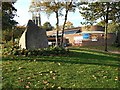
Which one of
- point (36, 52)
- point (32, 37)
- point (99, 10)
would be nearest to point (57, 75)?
point (36, 52)

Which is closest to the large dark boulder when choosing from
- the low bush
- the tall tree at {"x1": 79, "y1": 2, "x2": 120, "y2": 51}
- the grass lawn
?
the low bush

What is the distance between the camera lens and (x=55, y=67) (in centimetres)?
1182

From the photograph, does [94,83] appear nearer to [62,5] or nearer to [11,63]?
[11,63]

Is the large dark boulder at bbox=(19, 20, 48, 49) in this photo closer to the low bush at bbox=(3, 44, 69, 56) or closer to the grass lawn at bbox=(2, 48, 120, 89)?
the low bush at bbox=(3, 44, 69, 56)

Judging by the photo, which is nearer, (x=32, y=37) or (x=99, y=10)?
(x=32, y=37)

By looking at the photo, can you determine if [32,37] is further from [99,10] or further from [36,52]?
[99,10]

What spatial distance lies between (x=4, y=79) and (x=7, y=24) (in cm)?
3081

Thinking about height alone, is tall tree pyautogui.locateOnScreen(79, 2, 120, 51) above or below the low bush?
above

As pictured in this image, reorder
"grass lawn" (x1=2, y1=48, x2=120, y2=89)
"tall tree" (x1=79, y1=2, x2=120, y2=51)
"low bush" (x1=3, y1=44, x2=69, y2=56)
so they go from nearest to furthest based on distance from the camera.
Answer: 1. "grass lawn" (x1=2, y1=48, x2=120, y2=89)
2. "low bush" (x1=3, y1=44, x2=69, y2=56)
3. "tall tree" (x1=79, y1=2, x2=120, y2=51)

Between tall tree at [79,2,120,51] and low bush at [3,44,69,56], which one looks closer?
low bush at [3,44,69,56]

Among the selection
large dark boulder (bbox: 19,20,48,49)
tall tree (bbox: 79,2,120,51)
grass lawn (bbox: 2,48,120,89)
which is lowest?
grass lawn (bbox: 2,48,120,89)

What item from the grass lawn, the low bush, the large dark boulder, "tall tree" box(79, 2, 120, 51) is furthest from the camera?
"tall tree" box(79, 2, 120, 51)

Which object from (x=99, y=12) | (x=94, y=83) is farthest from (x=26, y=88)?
(x=99, y=12)

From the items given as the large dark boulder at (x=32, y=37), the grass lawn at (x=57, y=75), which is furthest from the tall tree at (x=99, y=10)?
the grass lawn at (x=57, y=75)
